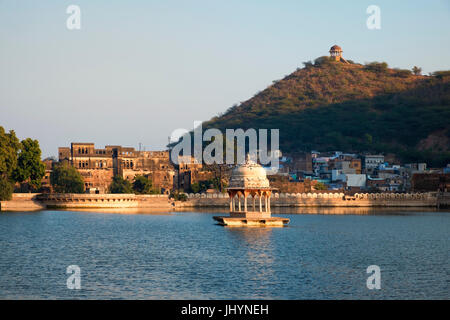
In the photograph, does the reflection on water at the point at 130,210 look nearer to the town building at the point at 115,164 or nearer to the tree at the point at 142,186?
the tree at the point at 142,186

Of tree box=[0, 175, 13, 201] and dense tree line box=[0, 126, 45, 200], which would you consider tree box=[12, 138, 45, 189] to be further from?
tree box=[0, 175, 13, 201]

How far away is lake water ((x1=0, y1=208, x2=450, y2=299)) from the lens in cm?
3597

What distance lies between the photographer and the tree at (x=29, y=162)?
343ft

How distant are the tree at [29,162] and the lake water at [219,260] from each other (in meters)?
29.7

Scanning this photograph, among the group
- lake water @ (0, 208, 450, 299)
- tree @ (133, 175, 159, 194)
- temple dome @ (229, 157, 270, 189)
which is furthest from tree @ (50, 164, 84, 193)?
temple dome @ (229, 157, 270, 189)

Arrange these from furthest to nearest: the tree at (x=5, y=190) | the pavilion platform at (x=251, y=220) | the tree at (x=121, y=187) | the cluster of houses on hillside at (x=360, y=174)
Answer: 1. the cluster of houses on hillside at (x=360, y=174)
2. the tree at (x=121, y=187)
3. the tree at (x=5, y=190)
4. the pavilion platform at (x=251, y=220)

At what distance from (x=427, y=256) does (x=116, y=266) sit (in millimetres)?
19534

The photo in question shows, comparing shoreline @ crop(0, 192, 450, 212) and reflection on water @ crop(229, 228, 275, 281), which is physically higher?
shoreline @ crop(0, 192, 450, 212)

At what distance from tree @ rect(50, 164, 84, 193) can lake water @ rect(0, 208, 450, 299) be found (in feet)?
141

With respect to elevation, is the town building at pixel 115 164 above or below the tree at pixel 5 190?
above

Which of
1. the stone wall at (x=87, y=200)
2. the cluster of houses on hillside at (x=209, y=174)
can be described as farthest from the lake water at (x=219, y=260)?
the cluster of houses on hillside at (x=209, y=174)

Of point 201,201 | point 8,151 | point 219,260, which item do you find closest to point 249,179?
point 219,260

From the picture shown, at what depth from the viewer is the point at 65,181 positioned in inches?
4702
